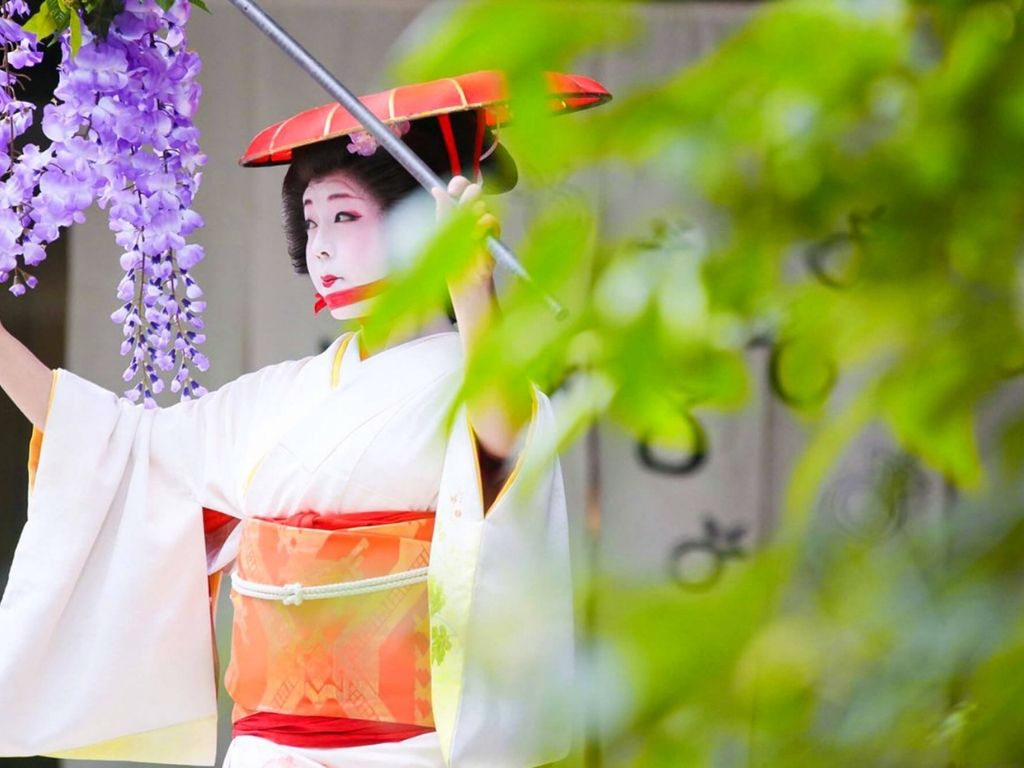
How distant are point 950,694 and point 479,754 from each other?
117cm

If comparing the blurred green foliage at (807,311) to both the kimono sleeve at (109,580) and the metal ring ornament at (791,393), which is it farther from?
the kimono sleeve at (109,580)

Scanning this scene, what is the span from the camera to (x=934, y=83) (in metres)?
0.28

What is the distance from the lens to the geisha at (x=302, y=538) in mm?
1419

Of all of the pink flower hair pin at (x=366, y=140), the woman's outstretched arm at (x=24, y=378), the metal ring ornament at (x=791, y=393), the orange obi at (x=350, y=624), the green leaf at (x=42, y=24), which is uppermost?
the green leaf at (x=42, y=24)

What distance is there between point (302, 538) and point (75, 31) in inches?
23.7

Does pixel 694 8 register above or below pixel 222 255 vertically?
above

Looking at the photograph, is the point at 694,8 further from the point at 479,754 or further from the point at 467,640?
the point at 467,640

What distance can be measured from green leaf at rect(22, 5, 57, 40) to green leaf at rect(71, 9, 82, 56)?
5cm

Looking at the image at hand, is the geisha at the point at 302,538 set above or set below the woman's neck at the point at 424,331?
below

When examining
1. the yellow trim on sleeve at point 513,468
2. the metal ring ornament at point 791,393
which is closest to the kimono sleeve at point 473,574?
the yellow trim on sleeve at point 513,468

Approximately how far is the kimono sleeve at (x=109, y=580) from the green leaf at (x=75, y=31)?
1.24 feet

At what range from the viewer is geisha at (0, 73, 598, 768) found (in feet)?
4.66

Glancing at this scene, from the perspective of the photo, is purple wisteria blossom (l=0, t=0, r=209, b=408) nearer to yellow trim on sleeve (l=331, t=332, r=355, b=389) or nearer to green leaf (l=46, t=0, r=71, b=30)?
green leaf (l=46, t=0, r=71, b=30)

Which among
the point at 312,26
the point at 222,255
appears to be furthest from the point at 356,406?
the point at 312,26
